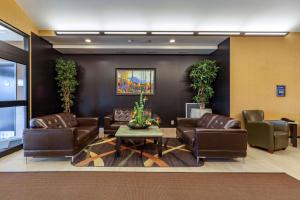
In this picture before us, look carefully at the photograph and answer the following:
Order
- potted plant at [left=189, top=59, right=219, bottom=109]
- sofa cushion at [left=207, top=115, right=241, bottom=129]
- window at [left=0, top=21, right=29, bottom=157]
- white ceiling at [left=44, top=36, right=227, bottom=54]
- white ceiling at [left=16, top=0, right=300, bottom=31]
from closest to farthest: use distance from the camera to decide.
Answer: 1. sofa cushion at [left=207, top=115, right=241, bottom=129]
2. window at [left=0, top=21, right=29, bottom=157]
3. white ceiling at [left=16, top=0, right=300, bottom=31]
4. white ceiling at [left=44, top=36, right=227, bottom=54]
5. potted plant at [left=189, top=59, right=219, bottom=109]

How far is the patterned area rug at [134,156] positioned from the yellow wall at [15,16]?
3443 mm

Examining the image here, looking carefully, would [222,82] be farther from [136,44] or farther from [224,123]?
[136,44]

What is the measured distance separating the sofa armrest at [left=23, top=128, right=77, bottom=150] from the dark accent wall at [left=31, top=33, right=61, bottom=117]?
177 centimetres

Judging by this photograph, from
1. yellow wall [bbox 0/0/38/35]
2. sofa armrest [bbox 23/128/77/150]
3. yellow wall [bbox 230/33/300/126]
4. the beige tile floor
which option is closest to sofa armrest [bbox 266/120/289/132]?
the beige tile floor

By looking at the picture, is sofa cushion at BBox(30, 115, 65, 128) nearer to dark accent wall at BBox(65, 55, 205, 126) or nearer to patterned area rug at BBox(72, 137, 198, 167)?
patterned area rug at BBox(72, 137, 198, 167)

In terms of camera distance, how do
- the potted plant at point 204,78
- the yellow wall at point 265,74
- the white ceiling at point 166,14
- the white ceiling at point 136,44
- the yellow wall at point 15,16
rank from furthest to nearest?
the potted plant at point 204,78, the white ceiling at point 136,44, the yellow wall at point 265,74, the white ceiling at point 166,14, the yellow wall at point 15,16

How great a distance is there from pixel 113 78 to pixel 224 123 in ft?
14.9

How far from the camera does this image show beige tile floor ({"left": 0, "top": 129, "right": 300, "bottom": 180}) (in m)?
3.18

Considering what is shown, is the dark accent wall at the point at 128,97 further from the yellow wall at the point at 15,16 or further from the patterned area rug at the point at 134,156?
the patterned area rug at the point at 134,156

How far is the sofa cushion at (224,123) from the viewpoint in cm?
350

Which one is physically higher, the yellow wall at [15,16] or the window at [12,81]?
the yellow wall at [15,16]

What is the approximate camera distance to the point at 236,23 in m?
4.88

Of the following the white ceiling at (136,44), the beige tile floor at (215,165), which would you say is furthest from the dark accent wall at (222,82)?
the beige tile floor at (215,165)

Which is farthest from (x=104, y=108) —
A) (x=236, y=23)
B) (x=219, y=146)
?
(x=236, y=23)
